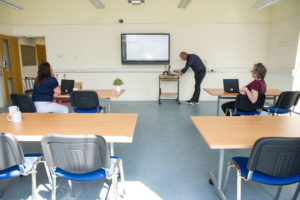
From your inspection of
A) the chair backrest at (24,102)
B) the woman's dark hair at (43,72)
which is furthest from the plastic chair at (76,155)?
the woman's dark hair at (43,72)

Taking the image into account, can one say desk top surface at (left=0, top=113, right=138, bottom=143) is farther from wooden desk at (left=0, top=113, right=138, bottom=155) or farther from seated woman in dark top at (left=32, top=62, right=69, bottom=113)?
seated woman in dark top at (left=32, top=62, right=69, bottom=113)

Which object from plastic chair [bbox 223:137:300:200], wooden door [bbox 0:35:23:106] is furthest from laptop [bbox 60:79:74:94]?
wooden door [bbox 0:35:23:106]

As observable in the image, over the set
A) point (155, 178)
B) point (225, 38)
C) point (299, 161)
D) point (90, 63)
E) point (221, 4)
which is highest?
point (221, 4)

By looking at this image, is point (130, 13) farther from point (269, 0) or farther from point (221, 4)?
point (269, 0)

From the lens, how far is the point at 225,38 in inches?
259

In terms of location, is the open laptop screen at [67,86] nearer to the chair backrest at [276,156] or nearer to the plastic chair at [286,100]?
the chair backrest at [276,156]

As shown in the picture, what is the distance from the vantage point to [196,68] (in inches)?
245

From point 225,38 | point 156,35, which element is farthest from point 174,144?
point 225,38

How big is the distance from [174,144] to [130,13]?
4715 millimetres

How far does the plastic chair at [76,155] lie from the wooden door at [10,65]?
5.90 metres

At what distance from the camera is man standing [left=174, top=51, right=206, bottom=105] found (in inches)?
240

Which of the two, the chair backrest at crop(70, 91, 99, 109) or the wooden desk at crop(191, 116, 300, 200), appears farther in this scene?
the chair backrest at crop(70, 91, 99, 109)

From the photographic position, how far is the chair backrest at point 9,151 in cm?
142

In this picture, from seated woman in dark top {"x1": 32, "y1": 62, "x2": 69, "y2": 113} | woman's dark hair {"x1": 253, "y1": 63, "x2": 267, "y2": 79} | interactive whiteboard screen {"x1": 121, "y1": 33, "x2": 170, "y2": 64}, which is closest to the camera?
seated woman in dark top {"x1": 32, "y1": 62, "x2": 69, "y2": 113}
